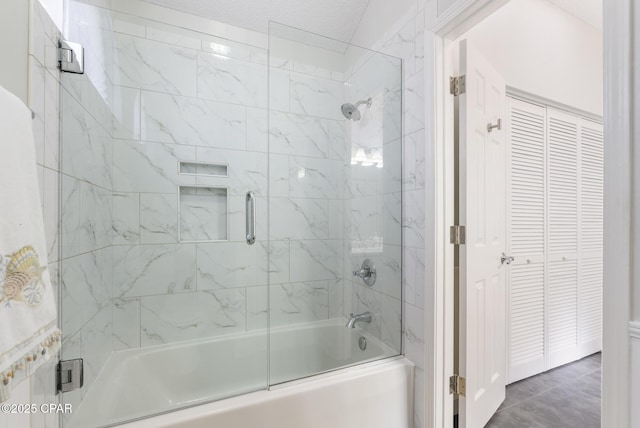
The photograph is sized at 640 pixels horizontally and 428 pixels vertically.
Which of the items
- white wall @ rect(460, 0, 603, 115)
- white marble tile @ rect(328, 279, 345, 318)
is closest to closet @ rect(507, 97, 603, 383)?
white wall @ rect(460, 0, 603, 115)

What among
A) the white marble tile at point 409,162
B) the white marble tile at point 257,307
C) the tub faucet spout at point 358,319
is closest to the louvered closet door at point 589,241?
the white marble tile at point 409,162

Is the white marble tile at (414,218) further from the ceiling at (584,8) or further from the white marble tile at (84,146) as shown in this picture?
the ceiling at (584,8)

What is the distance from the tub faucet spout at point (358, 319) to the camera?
1830mm

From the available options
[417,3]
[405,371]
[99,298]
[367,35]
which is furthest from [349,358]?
[367,35]

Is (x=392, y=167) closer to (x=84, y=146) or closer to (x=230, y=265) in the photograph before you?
(x=230, y=265)

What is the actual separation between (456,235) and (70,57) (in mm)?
1901

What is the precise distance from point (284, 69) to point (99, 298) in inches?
68.1

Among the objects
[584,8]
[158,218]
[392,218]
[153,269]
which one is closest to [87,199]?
[158,218]

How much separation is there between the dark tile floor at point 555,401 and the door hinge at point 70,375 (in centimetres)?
225

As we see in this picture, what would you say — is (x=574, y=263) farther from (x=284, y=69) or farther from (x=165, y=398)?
(x=165, y=398)

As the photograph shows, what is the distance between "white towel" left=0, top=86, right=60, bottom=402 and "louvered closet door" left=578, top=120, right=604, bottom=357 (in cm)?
359

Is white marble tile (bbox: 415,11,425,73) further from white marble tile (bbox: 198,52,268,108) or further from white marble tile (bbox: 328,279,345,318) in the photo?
white marble tile (bbox: 328,279,345,318)

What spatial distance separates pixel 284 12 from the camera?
211 centimetres

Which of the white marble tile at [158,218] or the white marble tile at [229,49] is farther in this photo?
the white marble tile at [229,49]
